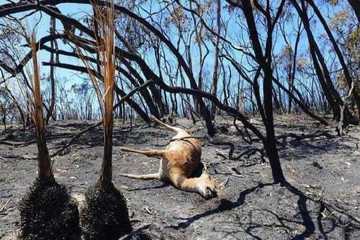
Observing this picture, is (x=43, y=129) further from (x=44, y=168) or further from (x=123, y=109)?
(x=123, y=109)

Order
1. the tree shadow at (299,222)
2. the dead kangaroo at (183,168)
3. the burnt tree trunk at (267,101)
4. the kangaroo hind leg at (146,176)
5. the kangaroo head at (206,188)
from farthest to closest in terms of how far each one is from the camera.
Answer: the kangaroo hind leg at (146,176)
the burnt tree trunk at (267,101)
the dead kangaroo at (183,168)
the kangaroo head at (206,188)
the tree shadow at (299,222)

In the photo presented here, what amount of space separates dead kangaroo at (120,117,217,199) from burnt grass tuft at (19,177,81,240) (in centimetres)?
142

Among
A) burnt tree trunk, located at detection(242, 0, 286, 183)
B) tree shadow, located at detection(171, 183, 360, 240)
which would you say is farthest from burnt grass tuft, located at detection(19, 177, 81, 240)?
burnt tree trunk, located at detection(242, 0, 286, 183)

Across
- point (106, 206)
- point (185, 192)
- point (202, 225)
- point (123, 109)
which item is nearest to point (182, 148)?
point (185, 192)

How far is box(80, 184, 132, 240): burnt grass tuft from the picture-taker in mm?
4055

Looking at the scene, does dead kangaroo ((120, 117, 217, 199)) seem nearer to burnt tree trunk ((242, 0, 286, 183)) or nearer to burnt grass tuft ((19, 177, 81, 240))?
burnt tree trunk ((242, 0, 286, 183))

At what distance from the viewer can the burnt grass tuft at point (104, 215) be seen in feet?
13.3

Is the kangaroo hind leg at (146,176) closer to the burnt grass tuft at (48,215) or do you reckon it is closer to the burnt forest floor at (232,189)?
the burnt forest floor at (232,189)

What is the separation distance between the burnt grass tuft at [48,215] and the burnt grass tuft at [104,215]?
8 cm

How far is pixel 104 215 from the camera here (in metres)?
4.06

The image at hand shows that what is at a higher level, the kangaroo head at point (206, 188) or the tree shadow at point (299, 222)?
the kangaroo head at point (206, 188)

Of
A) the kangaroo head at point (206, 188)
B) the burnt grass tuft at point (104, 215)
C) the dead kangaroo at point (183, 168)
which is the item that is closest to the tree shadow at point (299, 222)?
the kangaroo head at point (206, 188)

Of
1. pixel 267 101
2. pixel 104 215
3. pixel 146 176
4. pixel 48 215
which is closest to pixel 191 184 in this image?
pixel 146 176

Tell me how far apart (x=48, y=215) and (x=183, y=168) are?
1.86 metres
